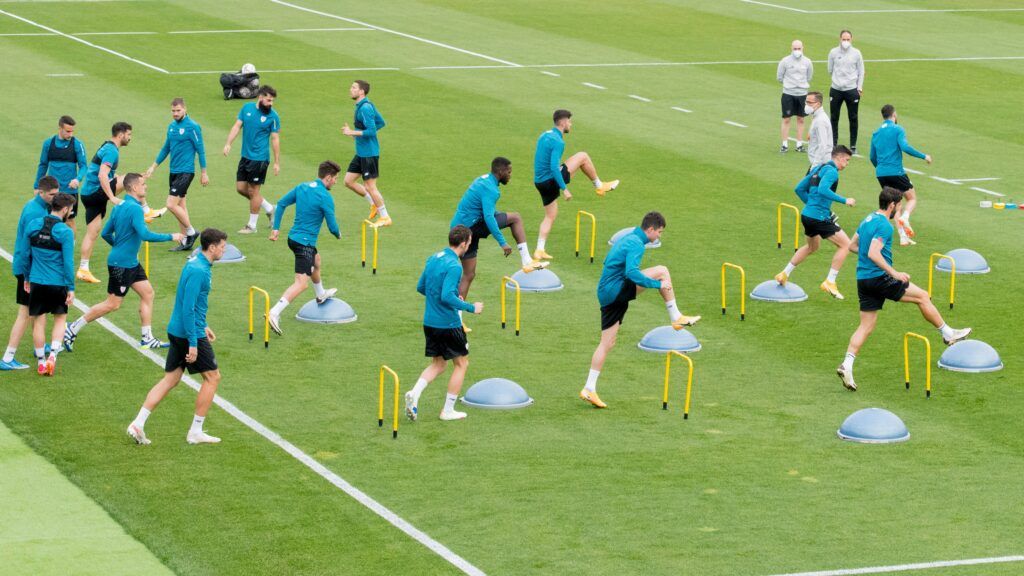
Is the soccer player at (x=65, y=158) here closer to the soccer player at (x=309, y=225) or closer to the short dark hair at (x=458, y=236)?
the soccer player at (x=309, y=225)

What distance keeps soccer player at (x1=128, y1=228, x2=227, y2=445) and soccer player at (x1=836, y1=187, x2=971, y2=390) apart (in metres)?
7.29

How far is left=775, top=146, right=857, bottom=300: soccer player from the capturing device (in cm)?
2338

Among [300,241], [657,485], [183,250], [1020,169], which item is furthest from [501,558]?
[1020,169]

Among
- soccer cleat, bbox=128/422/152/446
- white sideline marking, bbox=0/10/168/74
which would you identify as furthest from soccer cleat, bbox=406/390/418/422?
white sideline marking, bbox=0/10/168/74

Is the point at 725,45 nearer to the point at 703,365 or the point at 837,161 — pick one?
the point at 837,161

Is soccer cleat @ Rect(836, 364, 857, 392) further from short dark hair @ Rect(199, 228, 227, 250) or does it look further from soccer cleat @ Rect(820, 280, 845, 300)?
short dark hair @ Rect(199, 228, 227, 250)

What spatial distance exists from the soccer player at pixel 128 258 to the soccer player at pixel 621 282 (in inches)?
200

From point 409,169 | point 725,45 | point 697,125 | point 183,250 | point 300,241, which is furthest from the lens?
point 725,45

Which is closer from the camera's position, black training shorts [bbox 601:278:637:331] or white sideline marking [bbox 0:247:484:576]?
white sideline marking [bbox 0:247:484:576]

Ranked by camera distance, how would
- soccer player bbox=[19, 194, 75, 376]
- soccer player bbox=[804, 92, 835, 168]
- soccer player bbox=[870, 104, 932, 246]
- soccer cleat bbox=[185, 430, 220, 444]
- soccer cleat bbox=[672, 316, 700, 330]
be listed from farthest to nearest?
1. soccer player bbox=[804, 92, 835, 168]
2. soccer player bbox=[870, 104, 932, 246]
3. soccer cleat bbox=[672, 316, 700, 330]
4. soccer player bbox=[19, 194, 75, 376]
5. soccer cleat bbox=[185, 430, 220, 444]

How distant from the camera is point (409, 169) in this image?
1281 inches

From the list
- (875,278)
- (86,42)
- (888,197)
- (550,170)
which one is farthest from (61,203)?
(86,42)

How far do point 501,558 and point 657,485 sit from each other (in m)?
2.43

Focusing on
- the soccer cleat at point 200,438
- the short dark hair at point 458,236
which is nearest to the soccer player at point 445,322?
the short dark hair at point 458,236
